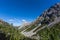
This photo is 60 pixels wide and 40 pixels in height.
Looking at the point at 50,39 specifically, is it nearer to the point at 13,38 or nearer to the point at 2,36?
the point at 13,38

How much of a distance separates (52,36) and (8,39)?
3083 cm

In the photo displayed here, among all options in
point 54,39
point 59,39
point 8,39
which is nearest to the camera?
point 54,39

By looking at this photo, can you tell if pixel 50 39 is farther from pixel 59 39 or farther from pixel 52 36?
pixel 59 39

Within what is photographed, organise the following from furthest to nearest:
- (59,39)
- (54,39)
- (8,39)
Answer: (8,39) < (59,39) < (54,39)

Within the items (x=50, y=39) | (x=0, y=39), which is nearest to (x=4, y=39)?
(x=0, y=39)

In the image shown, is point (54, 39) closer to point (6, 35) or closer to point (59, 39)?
point (59, 39)

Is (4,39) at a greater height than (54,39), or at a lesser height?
greater

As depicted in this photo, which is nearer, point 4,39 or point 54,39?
point 54,39

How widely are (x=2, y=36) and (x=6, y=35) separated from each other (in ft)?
9.78

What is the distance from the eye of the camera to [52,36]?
97250 mm

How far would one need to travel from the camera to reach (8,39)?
377 ft

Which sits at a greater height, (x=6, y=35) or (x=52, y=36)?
(x=6, y=35)

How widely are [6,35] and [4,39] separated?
5086 millimetres

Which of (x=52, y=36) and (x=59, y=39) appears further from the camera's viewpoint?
(x=59, y=39)
